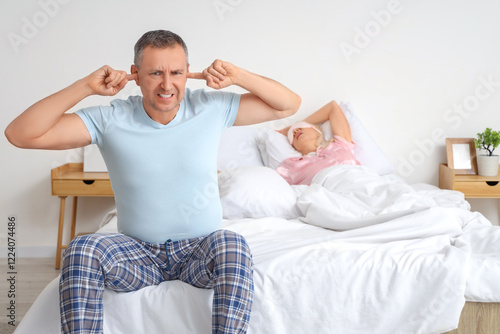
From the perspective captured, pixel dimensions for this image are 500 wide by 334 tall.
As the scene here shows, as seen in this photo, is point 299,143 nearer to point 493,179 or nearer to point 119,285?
point 493,179

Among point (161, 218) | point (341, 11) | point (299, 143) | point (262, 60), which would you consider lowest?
point (161, 218)

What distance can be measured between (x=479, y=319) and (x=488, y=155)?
1930 millimetres

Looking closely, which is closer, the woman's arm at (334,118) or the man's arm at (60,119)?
the man's arm at (60,119)

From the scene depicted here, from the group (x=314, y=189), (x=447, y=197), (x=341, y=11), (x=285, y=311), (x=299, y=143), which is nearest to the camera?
(x=285, y=311)

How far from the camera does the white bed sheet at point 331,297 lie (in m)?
1.67

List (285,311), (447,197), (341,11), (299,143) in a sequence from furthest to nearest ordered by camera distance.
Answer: (341,11), (299,143), (447,197), (285,311)

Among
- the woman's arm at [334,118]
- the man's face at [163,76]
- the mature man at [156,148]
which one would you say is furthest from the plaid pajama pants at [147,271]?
the woman's arm at [334,118]

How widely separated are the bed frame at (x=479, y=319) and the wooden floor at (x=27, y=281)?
6.11 feet

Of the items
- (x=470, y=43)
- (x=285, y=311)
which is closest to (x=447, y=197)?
(x=470, y=43)

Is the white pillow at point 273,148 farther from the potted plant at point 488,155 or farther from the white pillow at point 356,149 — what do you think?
the potted plant at point 488,155

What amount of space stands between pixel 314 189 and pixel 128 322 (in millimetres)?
1076

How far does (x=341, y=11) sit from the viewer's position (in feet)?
11.7

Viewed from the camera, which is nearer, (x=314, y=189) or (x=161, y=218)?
(x=161, y=218)

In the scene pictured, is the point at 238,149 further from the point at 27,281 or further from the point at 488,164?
the point at 488,164
